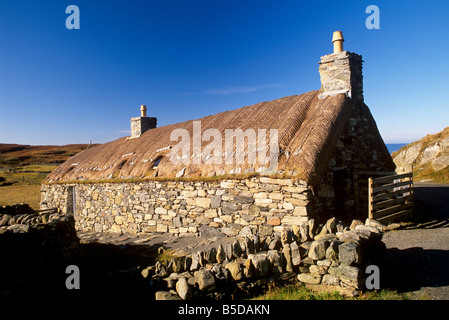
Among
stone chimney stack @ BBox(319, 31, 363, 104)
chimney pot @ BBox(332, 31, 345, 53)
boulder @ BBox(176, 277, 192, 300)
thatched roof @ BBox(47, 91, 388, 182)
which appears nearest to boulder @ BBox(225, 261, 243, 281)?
boulder @ BBox(176, 277, 192, 300)

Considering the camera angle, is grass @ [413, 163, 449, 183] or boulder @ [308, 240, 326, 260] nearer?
boulder @ [308, 240, 326, 260]

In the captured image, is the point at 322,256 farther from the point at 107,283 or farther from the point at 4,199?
the point at 4,199

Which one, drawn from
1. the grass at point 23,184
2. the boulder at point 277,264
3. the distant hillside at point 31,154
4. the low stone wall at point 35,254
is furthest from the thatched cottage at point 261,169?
the distant hillside at point 31,154

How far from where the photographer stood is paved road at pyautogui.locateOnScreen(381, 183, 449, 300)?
463 cm

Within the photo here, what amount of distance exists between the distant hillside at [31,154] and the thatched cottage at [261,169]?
46.9m

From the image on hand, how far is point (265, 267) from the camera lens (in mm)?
4922

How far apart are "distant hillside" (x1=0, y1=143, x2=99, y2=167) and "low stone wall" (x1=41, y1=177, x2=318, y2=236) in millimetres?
44602

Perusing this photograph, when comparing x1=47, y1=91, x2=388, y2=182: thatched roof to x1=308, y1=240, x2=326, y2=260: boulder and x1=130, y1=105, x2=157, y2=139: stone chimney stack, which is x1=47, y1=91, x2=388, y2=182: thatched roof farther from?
x1=308, y1=240, x2=326, y2=260: boulder

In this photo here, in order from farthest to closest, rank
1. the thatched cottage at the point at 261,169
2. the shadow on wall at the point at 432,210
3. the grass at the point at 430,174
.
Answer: the grass at the point at 430,174
the shadow on wall at the point at 432,210
the thatched cottage at the point at 261,169

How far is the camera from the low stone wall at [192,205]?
23.9 ft

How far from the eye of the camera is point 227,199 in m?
8.44

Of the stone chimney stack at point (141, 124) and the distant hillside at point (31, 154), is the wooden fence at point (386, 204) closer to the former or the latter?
the stone chimney stack at point (141, 124)
